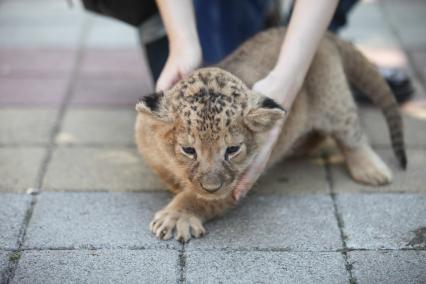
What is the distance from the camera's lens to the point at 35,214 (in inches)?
140

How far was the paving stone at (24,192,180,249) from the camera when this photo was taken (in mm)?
3320

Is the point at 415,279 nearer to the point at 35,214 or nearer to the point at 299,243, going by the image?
the point at 299,243

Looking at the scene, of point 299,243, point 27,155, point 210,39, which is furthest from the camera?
point 210,39

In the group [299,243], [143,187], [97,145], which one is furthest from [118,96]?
[299,243]

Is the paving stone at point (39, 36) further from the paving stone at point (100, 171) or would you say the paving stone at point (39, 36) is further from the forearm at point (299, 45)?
the forearm at point (299, 45)

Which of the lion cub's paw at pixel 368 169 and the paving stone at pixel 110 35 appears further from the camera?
the paving stone at pixel 110 35

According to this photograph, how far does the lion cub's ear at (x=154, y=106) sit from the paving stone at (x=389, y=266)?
1134mm

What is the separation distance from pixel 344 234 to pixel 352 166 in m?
0.67

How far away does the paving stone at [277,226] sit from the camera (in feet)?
10.9

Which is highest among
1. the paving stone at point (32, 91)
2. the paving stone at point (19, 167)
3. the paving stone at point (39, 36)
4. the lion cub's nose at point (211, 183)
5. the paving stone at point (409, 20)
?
the lion cub's nose at point (211, 183)

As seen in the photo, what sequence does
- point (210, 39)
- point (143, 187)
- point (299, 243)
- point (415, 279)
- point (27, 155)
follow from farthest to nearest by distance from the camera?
1. point (210, 39)
2. point (27, 155)
3. point (143, 187)
4. point (299, 243)
5. point (415, 279)

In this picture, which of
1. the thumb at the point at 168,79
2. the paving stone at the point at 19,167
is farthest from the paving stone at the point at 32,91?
the thumb at the point at 168,79

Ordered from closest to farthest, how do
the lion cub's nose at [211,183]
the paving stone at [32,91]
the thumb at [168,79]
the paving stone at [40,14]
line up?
the lion cub's nose at [211,183], the thumb at [168,79], the paving stone at [32,91], the paving stone at [40,14]

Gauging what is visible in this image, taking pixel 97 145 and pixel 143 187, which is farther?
pixel 97 145
